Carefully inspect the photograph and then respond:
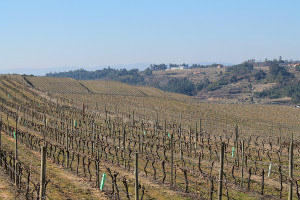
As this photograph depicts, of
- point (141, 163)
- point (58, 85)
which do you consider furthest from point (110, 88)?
point (141, 163)

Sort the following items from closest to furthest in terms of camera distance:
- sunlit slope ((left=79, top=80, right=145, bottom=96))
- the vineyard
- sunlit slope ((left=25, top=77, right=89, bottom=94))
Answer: the vineyard → sunlit slope ((left=25, top=77, right=89, bottom=94)) → sunlit slope ((left=79, top=80, right=145, bottom=96))

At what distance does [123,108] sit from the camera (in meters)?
48.9

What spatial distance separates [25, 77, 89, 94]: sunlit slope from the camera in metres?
72.7

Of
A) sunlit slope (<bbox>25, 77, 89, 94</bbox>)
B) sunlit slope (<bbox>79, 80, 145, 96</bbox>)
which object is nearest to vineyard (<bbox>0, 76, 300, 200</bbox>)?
sunlit slope (<bbox>25, 77, 89, 94</bbox>)

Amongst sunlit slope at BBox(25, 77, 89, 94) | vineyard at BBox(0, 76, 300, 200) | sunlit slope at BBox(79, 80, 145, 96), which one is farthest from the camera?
sunlit slope at BBox(79, 80, 145, 96)

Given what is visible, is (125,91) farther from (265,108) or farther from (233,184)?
(233,184)

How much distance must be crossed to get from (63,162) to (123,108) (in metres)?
30.6

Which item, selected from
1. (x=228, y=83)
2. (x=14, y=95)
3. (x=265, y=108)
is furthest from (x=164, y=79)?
(x=14, y=95)

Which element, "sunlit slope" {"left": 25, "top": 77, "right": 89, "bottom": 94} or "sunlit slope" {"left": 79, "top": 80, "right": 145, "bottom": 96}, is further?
"sunlit slope" {"left": 79, "top": 80, "right": 145, "bottom": 96}

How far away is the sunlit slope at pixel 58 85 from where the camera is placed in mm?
72656

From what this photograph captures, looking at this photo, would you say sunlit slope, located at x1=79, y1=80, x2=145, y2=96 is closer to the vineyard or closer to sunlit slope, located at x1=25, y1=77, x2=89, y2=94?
sunlit slope, located at x1=25, y1=77, x2=89, y2=94

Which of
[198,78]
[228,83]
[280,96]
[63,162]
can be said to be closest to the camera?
[63,162]

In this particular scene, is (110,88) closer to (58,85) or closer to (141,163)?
(58,85)

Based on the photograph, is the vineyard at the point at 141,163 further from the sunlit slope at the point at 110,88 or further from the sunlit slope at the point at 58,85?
the sunlit slope at the point at 110,88
